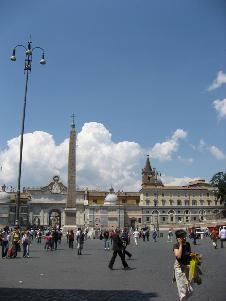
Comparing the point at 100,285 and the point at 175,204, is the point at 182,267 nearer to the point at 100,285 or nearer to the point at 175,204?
the point at 100,285

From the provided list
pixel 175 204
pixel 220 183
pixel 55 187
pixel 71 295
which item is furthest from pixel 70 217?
pixel 175 204

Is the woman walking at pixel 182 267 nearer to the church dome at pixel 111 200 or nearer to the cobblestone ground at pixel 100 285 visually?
the cobblestone ground at pixel 100 285

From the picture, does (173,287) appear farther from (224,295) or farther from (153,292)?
(224,295)

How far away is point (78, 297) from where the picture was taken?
8914mm

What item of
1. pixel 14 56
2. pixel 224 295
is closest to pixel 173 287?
pixel 224 295

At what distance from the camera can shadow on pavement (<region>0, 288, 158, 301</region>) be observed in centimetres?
877

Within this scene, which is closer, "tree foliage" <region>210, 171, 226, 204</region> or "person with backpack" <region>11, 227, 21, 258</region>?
"person with backpack" <region>11, 227, 21, 258</region>

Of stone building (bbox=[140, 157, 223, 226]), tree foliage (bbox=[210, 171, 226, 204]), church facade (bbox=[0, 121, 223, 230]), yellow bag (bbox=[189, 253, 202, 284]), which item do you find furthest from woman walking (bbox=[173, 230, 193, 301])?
stone building (bbox=[140, 157, 223, 226])

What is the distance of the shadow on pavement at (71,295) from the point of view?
345 inches

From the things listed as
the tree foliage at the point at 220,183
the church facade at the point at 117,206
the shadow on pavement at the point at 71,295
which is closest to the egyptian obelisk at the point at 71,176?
the tree foliage at the point at 220,183

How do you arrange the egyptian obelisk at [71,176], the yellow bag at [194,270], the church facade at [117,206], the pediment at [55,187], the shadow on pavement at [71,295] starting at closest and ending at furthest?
the yellow bag at [194,270], the shadow on pavement at [71,295], the egyptian obelisk at [71,176], the church facade at [117,206], the pediment at [55,187]

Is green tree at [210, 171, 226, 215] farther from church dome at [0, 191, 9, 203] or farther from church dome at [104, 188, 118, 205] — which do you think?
church dome at [0, 191, 9, 203]

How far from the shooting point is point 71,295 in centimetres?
916

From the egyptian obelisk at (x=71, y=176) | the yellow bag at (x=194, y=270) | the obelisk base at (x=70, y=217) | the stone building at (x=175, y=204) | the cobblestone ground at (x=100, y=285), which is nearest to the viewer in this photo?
the yellow bag at (x=194, y=270)
